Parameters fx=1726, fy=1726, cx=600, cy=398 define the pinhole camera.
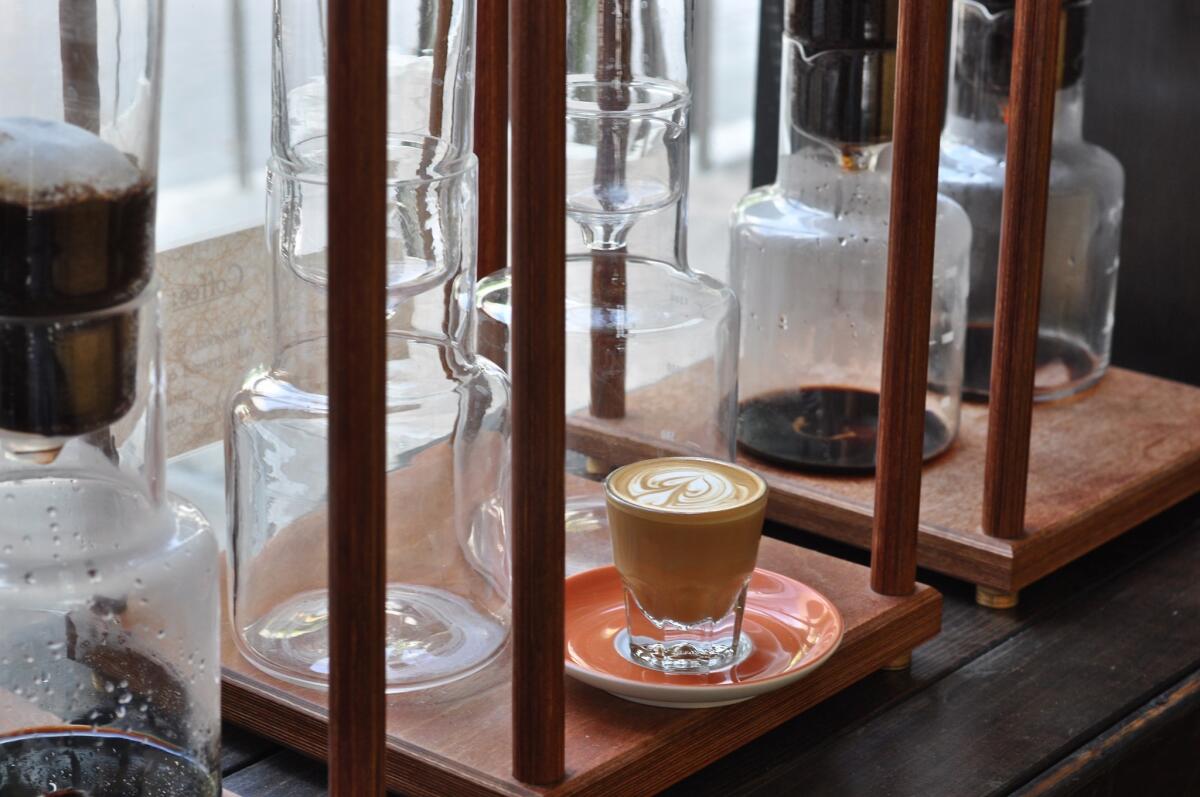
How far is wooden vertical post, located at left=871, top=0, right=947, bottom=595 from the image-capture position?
568mm

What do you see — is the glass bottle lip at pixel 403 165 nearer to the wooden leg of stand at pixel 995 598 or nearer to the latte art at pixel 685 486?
→ the latte art at pixel 685 486

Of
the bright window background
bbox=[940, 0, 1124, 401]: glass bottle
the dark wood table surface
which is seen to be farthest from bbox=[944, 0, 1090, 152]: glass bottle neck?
the bright window background

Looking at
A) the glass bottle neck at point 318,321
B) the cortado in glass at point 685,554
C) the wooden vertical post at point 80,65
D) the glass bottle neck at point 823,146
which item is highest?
the wooden vertical post at point 80,65

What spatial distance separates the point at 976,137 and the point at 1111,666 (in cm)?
31

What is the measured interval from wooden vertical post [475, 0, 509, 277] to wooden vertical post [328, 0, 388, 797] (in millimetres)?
298

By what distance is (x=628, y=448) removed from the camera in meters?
0.77

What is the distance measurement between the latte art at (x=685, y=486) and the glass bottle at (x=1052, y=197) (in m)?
0.33

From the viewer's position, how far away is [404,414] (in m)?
0.56

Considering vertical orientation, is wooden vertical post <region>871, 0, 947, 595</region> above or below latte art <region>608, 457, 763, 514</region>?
above

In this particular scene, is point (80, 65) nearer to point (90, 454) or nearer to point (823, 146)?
point (90, 454)

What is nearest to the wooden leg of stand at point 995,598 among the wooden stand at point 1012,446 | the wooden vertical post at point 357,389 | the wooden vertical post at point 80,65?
the wooden stand at point 1012,446

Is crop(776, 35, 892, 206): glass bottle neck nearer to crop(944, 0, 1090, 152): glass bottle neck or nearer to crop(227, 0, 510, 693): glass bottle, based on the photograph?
crop(944, 0, 1090, 152): glass bottle neck

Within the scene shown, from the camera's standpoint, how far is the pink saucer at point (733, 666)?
535 mm

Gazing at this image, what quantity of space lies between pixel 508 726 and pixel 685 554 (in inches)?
3.0
